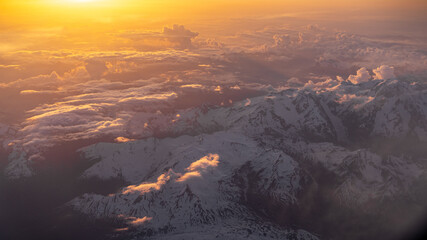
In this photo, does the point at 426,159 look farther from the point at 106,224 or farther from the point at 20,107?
the point at 20,107

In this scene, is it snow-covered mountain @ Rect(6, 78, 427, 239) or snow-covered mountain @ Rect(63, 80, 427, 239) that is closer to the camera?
snow-covered mountain @ Rect(6, 78, 427, 239)

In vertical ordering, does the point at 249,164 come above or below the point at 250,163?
below

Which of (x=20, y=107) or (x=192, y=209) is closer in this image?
(x=192, y=209)

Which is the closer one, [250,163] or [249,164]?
[249,164]

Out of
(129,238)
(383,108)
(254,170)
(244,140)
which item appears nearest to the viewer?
(129,238)

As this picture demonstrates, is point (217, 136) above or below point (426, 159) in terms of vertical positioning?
above

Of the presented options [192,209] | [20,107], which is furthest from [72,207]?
[20,107]

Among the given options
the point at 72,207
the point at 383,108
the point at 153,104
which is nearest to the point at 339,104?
the point at 383,108

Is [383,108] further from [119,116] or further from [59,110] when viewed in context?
[59,110]

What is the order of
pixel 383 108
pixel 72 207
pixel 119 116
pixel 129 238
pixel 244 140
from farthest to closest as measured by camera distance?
1. pixel 383 108
2. pixel 119 116
3. pixel 244 140
4. pixel 72 207
5. pixel 129 238

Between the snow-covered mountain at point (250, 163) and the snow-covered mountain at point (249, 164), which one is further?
the snow-covered mountain at point (250, 163)
